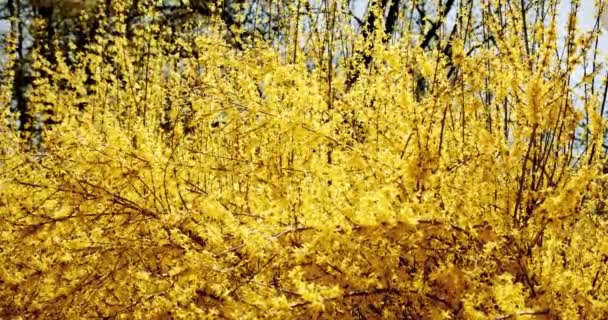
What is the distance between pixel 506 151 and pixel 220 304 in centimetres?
114

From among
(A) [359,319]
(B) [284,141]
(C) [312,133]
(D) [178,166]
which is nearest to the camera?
(A) [359,319]

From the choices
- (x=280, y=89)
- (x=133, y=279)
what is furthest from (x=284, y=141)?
(x=133, y=279)

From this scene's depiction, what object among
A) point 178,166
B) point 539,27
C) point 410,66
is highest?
point 539,27

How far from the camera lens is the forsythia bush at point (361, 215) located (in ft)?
8.14

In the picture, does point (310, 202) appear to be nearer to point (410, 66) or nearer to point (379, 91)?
point (379, 91)

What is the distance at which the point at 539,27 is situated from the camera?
9.39 feet

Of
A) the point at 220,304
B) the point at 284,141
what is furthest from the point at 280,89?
the point at 220,304

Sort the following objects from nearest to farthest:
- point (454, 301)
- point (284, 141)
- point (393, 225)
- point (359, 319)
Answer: point (393, 225) < point (454, 301) < point (359, 319) < point (284, 141)

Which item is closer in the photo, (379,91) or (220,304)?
(220,304)

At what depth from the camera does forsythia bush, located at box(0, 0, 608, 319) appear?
248cm

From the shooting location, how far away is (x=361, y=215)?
2373 mm

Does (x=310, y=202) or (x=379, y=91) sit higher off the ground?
(x=379, y=91)

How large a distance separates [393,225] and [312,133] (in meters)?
0.71

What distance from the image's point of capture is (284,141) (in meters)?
3.47
